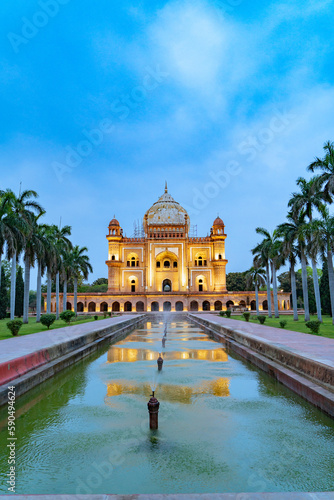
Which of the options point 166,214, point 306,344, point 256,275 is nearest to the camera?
point 306,344

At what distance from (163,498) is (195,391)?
4.05 m

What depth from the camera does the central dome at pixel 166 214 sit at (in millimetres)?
60656

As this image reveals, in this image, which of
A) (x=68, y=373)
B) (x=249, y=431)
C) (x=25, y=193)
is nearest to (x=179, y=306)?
(x=25, y=193)

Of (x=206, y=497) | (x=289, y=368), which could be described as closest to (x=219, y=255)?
(x=289, y=368)

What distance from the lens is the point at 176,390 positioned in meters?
6.58

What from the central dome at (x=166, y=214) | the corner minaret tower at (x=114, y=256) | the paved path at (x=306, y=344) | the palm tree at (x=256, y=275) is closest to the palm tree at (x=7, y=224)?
the paved path at (x=306, y=344)

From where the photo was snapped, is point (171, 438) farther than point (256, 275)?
No

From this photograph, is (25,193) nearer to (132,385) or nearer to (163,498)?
(132,385)

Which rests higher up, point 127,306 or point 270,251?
point 270,251

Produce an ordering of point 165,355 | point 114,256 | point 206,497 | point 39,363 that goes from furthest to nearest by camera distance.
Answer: point 114,256, point 165,355, point 39,363, point 206,497

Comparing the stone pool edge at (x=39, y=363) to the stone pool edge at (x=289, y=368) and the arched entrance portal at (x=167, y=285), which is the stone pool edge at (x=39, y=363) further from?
the arched entrance portal at (x=167, y=285)

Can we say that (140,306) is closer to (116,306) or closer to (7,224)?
(116,306)

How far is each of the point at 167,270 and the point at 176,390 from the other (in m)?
51.0

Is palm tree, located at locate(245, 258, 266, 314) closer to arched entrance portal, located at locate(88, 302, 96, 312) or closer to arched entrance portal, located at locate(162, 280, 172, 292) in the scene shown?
arched entrance portal, located at locate(162, 280, 172, 292)
